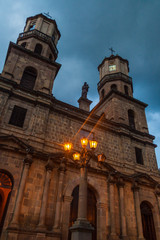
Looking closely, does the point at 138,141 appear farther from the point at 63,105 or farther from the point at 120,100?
Answer: the point at 63,105

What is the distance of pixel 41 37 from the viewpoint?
21.2 metres

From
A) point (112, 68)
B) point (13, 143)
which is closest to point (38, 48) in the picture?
point (112, 68)

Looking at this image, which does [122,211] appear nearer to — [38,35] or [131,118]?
[131,118]

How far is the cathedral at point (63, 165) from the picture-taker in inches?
421

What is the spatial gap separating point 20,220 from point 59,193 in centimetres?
275

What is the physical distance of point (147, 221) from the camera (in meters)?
15.6

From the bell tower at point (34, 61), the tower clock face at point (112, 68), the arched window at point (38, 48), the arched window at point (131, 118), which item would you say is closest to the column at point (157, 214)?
the arched window at point (131, 118)

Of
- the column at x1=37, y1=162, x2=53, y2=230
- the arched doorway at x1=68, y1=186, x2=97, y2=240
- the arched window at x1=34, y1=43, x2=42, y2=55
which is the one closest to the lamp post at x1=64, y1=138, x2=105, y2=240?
the column at x1=37, y1=162, x2=53, y2=230

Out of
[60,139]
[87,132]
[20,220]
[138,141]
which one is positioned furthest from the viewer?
[138,141]

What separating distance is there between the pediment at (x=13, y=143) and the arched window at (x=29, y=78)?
596cm

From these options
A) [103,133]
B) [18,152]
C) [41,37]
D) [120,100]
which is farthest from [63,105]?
[41,37]

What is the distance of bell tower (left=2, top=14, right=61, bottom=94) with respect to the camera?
54.9 feet

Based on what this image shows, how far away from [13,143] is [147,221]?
1262 centimetres

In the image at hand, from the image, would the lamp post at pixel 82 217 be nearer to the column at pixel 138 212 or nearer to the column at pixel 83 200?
the column at pixel 83 200
